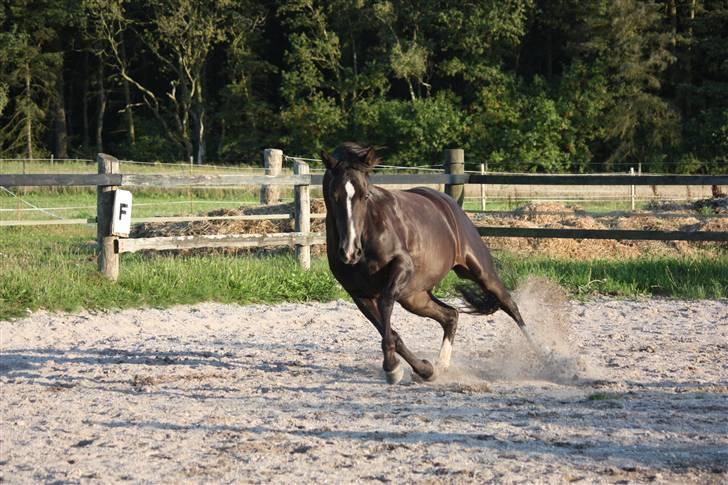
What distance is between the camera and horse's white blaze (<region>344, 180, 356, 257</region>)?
6086 millimetres

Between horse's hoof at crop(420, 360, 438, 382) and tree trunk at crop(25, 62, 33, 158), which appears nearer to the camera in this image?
horse's hoof at crop(420, 360, 438, 382)

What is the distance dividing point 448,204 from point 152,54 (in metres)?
45.9

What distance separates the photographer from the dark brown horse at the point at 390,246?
6.23 m

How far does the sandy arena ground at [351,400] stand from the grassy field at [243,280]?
358 millimetres

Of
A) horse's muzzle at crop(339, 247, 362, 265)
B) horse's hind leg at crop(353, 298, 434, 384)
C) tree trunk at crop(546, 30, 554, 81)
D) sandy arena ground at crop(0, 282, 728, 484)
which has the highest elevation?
tree trunk at crop(546, 30, 554, 81)

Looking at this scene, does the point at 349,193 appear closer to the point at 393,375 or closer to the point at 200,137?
the point at 393,375

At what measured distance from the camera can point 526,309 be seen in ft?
27.6

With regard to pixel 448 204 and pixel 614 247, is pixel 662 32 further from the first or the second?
pixel 448 204

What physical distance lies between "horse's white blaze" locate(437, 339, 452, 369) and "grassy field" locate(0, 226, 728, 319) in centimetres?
353

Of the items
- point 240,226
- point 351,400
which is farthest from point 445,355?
point 240,226

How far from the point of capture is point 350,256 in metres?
6.08

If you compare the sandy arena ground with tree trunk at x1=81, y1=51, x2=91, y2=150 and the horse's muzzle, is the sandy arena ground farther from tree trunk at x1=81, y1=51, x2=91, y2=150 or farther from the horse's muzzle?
tree trunk at x1=81, y1=51, x2=91, y2=150

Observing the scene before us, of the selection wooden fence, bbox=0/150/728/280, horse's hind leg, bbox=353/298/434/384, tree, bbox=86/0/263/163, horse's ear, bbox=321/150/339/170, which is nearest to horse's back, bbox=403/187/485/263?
horse's hind leg, bbox=353/298/434/384

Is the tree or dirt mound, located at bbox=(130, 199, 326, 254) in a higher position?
the tree
